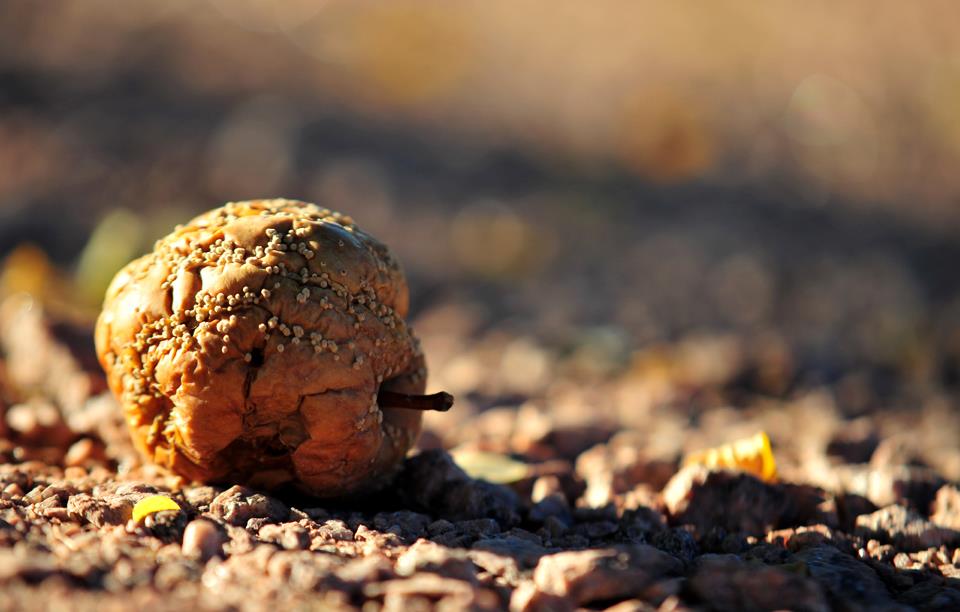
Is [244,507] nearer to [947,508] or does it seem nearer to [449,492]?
[449,492]

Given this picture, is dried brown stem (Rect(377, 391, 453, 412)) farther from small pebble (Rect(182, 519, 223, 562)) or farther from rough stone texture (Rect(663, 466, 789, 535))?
rough stone texture (Rect(663, 466, 789, 535))

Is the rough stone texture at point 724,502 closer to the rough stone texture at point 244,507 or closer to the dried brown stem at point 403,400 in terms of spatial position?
the dried brown stem at point 403,400

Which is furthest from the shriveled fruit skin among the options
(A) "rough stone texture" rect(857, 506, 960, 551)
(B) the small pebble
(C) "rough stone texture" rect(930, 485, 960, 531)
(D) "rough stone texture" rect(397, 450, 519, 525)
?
(C) "rough stone texture" rect(930, 485, 960, 531)

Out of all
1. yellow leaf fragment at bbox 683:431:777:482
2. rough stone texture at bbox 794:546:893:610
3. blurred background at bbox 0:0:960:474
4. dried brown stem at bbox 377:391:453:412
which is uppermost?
blurred background at bbox 0:0:960:474

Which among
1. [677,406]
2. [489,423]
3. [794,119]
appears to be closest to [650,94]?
[794,119]

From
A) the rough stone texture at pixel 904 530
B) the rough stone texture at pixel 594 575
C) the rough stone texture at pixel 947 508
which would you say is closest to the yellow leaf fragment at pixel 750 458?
the rough stone texture at pixel 904 530
